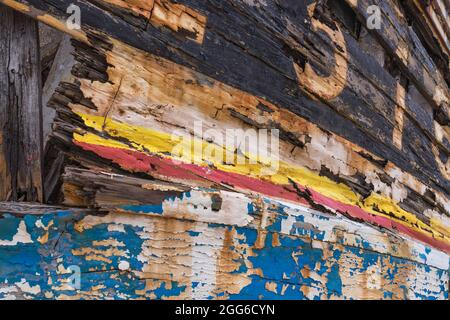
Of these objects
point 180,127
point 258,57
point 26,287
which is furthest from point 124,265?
point 258,57

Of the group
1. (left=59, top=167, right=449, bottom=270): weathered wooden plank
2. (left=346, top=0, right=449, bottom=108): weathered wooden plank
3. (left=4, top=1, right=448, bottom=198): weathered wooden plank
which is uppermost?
(left=346, top=0, right=449, bottom=108): weathered wooden plank

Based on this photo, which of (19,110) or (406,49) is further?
(406,49)

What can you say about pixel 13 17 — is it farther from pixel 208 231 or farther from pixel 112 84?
pixel 208 231

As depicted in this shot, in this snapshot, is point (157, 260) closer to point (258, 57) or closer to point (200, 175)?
point (200, 175)

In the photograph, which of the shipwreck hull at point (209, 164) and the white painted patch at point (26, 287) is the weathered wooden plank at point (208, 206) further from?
the white painted patch at point (26, 287)

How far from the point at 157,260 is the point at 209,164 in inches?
16.2

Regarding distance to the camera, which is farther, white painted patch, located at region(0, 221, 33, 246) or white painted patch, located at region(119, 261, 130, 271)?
white painted patch, located at region(119, 261, 130, 271)

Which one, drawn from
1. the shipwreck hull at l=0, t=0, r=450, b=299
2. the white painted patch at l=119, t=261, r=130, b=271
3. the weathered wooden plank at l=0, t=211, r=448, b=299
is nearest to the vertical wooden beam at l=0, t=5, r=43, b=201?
the shipwreck hull at l=0, t=0, r=450, b=299

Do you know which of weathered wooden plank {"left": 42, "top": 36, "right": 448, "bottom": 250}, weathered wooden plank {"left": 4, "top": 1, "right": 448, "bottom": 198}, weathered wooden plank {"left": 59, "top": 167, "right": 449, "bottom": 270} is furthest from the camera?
weathered wooden plank {"left": 4, "top": 1, "right": 448, "bottom": 198}

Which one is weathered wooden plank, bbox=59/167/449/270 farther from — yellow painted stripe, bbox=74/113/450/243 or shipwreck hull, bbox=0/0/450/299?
yellow painted stripe, bbox=74/113/450/243

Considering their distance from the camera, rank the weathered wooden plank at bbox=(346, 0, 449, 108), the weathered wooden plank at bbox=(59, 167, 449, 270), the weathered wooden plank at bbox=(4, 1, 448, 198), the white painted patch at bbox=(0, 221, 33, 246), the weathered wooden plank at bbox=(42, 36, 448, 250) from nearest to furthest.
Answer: the white painted patch at bbox=(0, 221, 33, 246) < the weathered wooden plank at bbox=(59, 167, 449, 270) < the weathered wooden plank at bbox=(42, 36, 448, 250) < the weathered wooden plank at bbox=(4, 1, 448, 198) < the weathered wooden plank at bbox=(346, 0, 449, 108)

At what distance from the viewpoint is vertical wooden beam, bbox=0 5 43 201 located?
1.20 metres

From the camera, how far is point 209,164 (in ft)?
5.20

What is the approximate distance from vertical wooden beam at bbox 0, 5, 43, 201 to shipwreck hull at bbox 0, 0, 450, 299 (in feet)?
0.16
